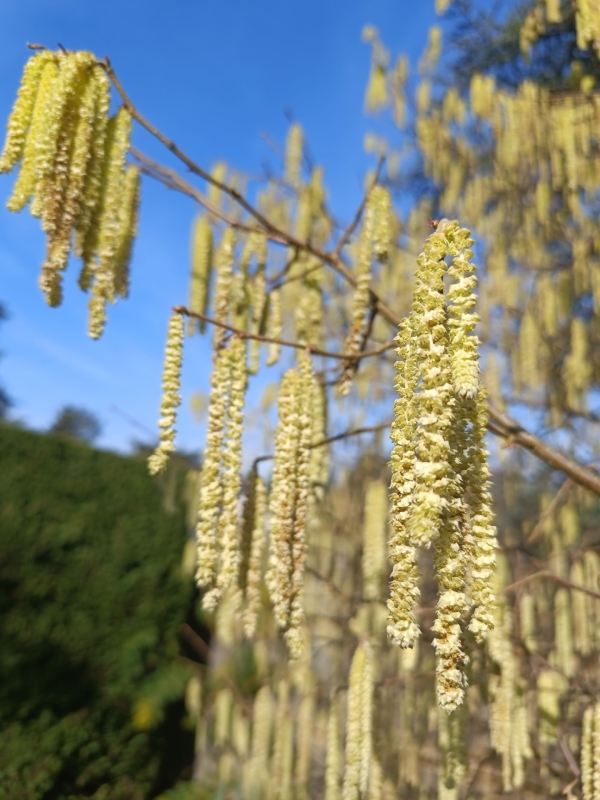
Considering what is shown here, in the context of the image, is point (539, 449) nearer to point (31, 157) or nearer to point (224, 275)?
point (224, 275)

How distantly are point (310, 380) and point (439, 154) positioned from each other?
3.31 m

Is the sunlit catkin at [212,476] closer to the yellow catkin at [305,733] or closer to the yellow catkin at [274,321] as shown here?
the yellow catkin at [274,321]

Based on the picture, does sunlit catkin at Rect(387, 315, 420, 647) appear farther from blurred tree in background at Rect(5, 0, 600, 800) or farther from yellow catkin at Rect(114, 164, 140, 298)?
yellow catkin at Rect(114, 164, 140, 298)

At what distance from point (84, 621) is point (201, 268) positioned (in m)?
3.85

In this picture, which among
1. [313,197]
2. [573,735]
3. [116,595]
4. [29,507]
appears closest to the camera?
[573,735]

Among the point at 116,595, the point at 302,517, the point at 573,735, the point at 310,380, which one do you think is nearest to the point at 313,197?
the point at 310,380

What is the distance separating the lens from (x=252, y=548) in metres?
1.44

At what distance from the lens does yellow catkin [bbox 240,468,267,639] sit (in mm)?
1396

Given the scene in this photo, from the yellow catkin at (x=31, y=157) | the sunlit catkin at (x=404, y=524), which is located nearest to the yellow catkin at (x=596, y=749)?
the sunlit catkin at (x=404, y=524)

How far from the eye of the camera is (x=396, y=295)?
13.8ft

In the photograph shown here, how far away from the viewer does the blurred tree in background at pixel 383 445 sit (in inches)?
28.9

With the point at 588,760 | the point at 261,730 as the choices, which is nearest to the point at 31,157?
the point at 588,760

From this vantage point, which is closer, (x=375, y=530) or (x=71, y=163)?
(x=71, y=163)

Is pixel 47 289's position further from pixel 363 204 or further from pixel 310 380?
pixel 363 204
